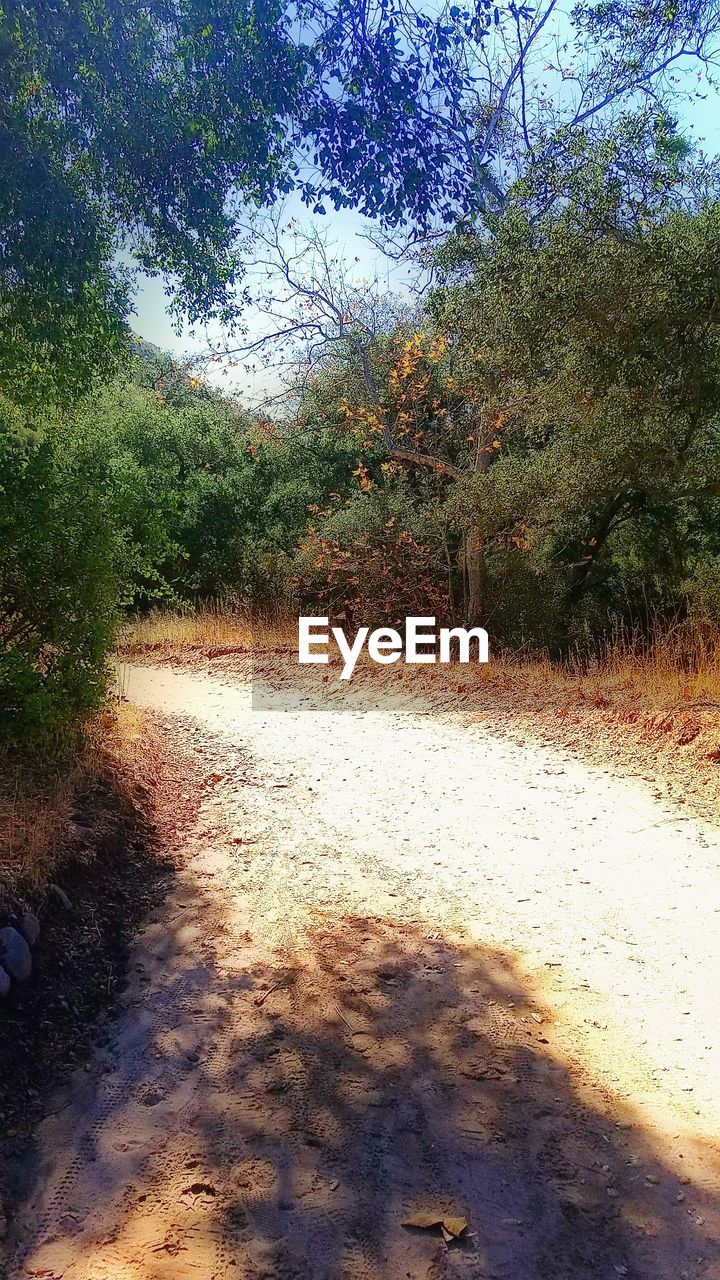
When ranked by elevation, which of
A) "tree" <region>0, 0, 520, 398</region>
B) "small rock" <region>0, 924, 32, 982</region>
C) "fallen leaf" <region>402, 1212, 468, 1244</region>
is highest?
"tree" <region>0, 0, 520, 398</region>

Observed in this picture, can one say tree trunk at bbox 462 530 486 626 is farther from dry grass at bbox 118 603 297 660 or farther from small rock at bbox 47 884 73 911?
small rock at bbox 47 884 73 911

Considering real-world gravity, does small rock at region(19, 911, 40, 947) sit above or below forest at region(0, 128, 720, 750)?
below

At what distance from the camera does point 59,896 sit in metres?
4.98

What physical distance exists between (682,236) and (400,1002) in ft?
24.0

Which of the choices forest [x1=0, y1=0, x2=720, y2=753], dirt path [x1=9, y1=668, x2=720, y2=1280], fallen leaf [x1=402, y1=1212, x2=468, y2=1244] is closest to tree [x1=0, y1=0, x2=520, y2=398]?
forest [x1=0, y1=0, x2=720, y2=753]

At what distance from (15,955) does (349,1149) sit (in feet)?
6.71

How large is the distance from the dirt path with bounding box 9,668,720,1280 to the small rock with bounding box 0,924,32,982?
0.56m

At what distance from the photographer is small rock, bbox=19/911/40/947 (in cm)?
452

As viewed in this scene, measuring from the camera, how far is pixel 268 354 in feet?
47.5

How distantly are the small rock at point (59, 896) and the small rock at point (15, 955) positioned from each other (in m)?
0.51

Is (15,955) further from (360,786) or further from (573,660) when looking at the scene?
(573,660)

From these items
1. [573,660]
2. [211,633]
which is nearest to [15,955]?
[573,660]

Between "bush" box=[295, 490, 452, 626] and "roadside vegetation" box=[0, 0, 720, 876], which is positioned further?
"bush" box=[295, 490, 452, 626]

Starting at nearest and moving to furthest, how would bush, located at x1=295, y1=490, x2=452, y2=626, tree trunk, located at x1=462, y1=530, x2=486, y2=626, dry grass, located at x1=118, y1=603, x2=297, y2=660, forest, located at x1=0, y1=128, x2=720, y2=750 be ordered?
forest, located at x1=0, y1=128, x2=720, y2=750, tree trunk, located at x1=462, y1=530, x2=486, y2=626, bush, located at x1=295, y1=490, x2=452, y2=626, dry grass, located at x1=118, y1=603, x2=297, y2=660
